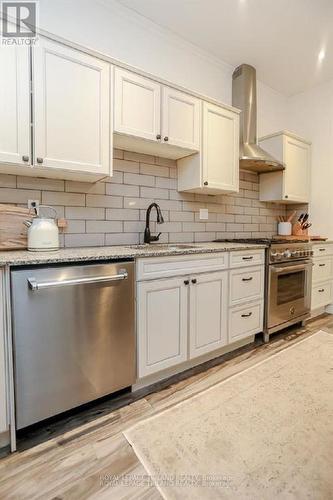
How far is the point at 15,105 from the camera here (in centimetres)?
149

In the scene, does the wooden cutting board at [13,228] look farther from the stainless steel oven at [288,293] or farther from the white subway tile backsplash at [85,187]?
the stainless steel oven at [288,293]

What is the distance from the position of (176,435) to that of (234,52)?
3401mm

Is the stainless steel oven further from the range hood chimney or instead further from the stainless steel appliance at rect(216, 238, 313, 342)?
the range hood chimney

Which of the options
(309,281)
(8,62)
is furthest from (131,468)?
(309,281)

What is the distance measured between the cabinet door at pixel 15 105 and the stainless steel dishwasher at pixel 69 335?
0.71 m

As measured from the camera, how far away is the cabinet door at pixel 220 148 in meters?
2.40

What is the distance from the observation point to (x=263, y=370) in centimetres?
208

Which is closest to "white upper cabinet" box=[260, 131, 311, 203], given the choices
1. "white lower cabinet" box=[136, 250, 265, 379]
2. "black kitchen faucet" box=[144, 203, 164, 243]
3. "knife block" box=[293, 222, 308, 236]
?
"knife block" box=[293, 222, 308, 236]

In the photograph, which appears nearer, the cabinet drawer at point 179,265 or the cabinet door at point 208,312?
the cabinet drawer at point 179,265

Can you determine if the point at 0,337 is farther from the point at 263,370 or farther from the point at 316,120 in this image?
the point at 316,120

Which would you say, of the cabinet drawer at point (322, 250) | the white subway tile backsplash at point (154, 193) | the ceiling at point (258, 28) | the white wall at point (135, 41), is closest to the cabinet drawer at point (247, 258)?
the white subway tile backsplash at point (154, 193)

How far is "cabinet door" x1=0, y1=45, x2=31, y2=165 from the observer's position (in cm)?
146

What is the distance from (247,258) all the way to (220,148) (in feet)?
3.47

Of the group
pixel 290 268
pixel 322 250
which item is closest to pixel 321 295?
pixel 322 250
